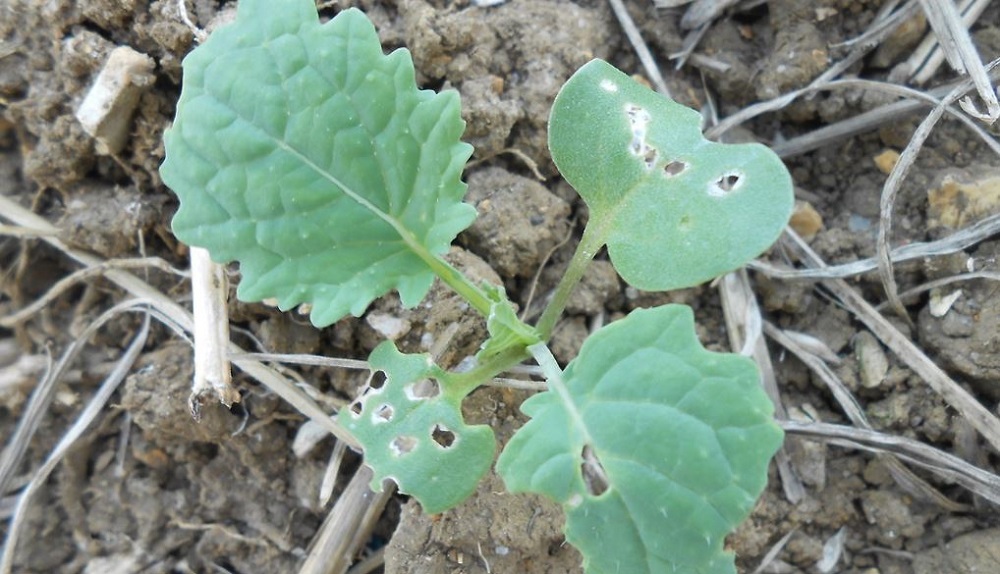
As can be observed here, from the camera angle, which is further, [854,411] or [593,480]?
[854,411]

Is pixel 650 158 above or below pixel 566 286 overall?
above

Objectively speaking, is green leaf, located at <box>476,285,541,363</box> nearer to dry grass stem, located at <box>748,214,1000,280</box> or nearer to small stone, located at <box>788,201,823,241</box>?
dry grass stem, located at <box>748,214,1000,280</box>

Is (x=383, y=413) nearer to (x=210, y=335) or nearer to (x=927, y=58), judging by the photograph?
(x=210, y=335)

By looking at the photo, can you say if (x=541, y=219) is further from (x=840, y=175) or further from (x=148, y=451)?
(x=148, y=451)

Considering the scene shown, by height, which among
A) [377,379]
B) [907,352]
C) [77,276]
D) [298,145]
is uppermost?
[298,145]

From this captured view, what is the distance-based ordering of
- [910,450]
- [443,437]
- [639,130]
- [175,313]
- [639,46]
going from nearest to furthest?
[639,130], [910,450], [443,437], [175,313], [639,46]

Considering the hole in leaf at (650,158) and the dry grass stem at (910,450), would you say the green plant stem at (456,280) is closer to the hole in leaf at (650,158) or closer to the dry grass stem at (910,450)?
the hole in leaf at (650,158)

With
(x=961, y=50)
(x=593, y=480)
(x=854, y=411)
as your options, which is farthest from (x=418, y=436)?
(x=961, y=50)
